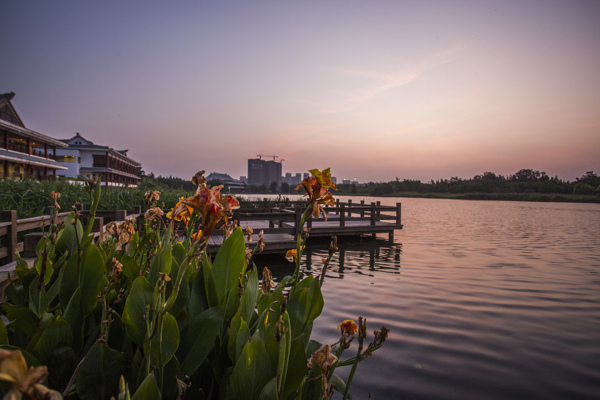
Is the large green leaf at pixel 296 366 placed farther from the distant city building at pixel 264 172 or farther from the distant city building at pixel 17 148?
the distant city building at pixel 264 172

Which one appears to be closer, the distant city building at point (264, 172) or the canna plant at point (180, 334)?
the canna plant at point (180, 334)

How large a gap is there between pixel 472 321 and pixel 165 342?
5.75 metres

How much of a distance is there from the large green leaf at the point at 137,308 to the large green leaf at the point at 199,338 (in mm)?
133

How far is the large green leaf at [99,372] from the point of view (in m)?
0.81

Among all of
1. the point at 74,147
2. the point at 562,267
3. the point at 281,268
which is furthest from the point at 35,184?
the point at 74,147

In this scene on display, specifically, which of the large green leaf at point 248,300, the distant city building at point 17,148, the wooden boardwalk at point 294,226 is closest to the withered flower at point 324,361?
the large green leaf at point 248,300

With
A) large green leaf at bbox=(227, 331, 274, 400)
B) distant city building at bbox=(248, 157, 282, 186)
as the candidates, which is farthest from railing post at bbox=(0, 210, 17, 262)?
distant city building at bbox=(248, 157, 282, 186)

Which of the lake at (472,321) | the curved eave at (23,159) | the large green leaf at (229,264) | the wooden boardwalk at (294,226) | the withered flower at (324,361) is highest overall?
the curved eave at (23,159)

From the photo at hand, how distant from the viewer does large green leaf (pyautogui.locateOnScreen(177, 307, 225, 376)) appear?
942 millimetres

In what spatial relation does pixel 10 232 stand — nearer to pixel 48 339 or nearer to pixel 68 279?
pixel 68 279

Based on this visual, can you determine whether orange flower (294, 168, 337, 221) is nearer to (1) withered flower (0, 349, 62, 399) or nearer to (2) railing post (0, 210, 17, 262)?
(1) withered flower (0, 349, 62, 399)

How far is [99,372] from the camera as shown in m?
0.83

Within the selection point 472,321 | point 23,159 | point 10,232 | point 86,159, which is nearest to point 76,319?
point 10,232

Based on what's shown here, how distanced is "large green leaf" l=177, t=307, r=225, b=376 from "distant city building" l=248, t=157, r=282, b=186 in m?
75.5
